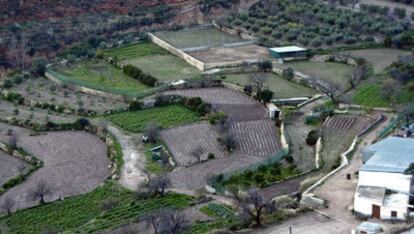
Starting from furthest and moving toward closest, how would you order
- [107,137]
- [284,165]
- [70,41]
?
[70,41] < [107,137] < [284,165]

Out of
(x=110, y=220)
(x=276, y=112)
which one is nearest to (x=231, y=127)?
(x=276, y=112)

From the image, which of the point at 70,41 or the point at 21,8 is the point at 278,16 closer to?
the point at 70,41

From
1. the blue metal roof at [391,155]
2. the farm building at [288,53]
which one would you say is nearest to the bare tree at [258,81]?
the farm building at [288,53]

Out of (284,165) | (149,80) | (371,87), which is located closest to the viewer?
(284,165)

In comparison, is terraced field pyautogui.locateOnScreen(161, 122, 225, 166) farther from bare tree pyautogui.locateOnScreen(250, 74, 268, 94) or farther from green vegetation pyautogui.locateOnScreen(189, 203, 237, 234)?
green vegetation pyautogui.locateOnScreen(189, 203, 237, 234)

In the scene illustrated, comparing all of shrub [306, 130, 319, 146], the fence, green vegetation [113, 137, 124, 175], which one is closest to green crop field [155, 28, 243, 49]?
green vegetation [113, 137, 124, 175]

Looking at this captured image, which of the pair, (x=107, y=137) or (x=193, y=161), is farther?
(x=107, y=137)
